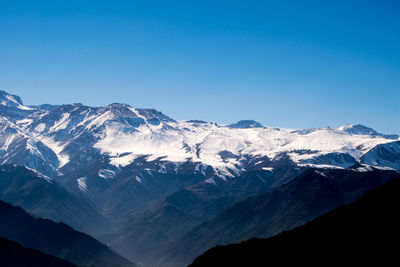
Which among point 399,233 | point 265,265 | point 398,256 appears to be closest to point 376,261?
point 398,256

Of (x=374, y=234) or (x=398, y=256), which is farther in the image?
(x=374, y=234)

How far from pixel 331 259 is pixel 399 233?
80.2ft

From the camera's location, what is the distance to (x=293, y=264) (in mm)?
192250

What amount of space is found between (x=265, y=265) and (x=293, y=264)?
1033 centimetres

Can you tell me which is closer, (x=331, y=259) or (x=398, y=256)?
(x=398, y=256)

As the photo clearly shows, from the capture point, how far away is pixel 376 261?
172 meters

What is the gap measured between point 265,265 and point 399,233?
4512 centimetres

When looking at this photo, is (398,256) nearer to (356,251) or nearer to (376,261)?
(376,261)

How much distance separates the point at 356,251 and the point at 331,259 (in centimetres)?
865

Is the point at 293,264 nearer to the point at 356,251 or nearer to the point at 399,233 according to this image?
the point at 356,251

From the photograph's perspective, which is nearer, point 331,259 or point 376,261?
point 376,261

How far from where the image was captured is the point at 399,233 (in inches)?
7485

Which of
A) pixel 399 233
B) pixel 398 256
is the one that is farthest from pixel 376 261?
pixel 399 233

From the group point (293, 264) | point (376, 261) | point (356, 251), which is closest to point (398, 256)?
point (376, 261)
